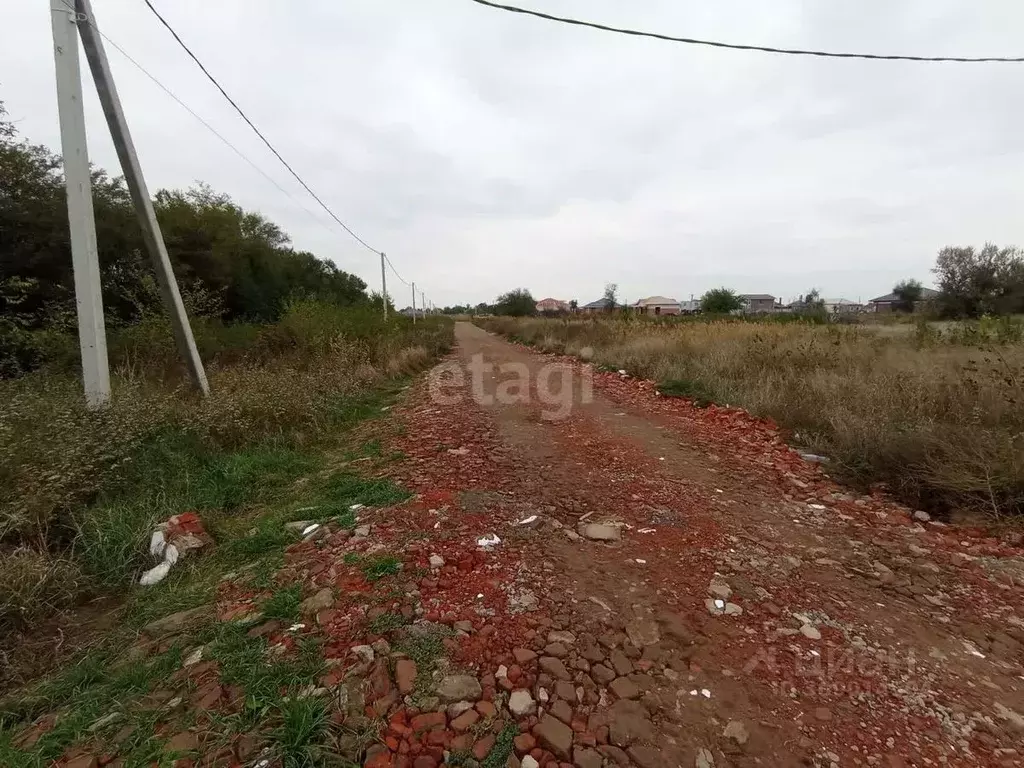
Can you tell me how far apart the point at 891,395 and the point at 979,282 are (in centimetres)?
3338

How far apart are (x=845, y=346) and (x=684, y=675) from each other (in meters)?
9.16

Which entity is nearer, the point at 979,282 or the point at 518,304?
the point at 979,282

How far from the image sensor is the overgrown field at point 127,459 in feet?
8.63

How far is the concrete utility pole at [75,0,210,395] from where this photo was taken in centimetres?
475

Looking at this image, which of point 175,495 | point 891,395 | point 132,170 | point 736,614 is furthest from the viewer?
point 132,170

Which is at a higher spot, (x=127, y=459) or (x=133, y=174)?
(x=133, y=174)

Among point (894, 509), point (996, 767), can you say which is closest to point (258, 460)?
point (996, 767)

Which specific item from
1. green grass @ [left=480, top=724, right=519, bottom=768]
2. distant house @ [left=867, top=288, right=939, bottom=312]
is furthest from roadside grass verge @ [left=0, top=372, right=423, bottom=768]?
distant house @ [left=867, top=288, right=939, bottom=312]

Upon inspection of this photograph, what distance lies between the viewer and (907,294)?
46.3 m

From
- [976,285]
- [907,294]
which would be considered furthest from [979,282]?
[907,294]

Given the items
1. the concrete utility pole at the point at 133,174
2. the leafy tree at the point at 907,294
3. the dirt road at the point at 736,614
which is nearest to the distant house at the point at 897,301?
the leafy tree at the point at 907,294

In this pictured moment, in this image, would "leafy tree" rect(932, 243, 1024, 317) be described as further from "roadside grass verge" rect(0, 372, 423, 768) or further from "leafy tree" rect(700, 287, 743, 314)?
"roadside grass verge" rect(0, 372, 423, 768)

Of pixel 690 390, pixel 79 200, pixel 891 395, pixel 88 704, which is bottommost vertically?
pixel 88 704

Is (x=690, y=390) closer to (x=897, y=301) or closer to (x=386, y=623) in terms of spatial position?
(x=386, y=623)
